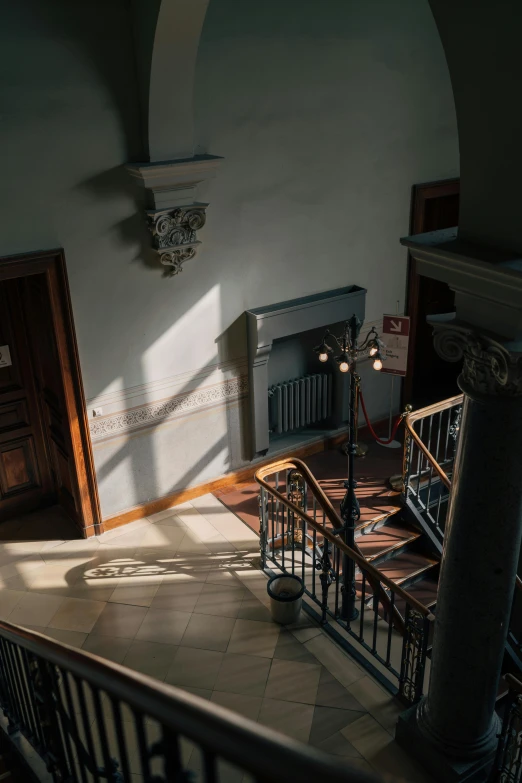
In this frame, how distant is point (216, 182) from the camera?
668cm

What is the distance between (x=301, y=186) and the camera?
23.9ft

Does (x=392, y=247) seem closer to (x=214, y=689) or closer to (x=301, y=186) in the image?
(x=301, y=186)

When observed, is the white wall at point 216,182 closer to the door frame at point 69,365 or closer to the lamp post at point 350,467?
the door frame at point 69,365

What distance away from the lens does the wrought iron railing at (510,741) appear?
11.9 feet

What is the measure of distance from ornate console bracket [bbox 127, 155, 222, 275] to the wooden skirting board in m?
2.43

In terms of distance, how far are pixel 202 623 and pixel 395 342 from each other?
11.6 feet

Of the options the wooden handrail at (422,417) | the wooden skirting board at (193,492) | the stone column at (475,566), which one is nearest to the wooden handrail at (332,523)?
the stone column at (475,566)

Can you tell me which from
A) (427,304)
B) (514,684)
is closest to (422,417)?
(427,304)

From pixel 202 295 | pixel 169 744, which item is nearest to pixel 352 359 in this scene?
pixel 202 295

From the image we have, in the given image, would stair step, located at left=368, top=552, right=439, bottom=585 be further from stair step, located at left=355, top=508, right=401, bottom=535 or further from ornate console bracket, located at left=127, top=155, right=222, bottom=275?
ornate console bracket, located at left=127, top=155, right=222, bottom=275

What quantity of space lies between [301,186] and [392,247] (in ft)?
5.21

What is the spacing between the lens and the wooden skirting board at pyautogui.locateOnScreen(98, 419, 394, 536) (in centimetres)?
711

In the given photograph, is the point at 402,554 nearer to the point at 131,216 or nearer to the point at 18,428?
the point at 18,428

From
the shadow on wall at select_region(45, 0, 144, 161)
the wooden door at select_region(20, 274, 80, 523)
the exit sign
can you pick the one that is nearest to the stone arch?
the shadow on wall at select_region(45, 0, 144, 161)
